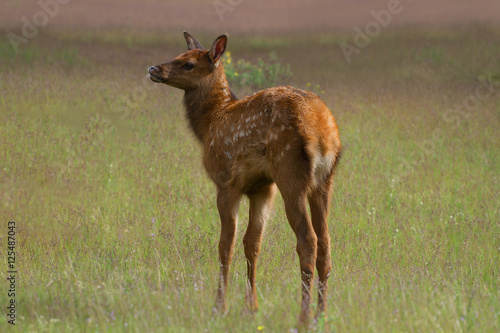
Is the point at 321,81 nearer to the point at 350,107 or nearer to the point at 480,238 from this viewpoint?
the point at 350,107

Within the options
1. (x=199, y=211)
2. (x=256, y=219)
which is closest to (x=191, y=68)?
(x=256, y=219)

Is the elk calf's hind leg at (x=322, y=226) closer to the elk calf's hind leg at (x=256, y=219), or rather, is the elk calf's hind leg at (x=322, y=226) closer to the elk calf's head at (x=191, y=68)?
the elk calf's hind leg at (x=256, y=219)

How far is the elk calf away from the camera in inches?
203

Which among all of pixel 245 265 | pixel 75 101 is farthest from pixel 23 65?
pixel 245 265

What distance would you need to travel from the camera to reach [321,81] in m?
16.4

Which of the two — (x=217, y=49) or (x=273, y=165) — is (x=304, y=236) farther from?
(x=217, y=49)

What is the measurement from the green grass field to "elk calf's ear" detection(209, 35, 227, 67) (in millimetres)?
1987

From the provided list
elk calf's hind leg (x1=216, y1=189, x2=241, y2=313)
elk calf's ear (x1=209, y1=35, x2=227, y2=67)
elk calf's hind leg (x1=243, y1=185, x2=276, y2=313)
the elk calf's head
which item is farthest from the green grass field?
elk calf's ear (x1=209, y1=35, x2=227, y2=67)

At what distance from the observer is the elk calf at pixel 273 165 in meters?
5.17

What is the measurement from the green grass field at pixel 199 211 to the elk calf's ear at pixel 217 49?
199cm

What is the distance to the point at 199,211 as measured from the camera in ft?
26.7

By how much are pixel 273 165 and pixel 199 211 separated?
9.79 feet
